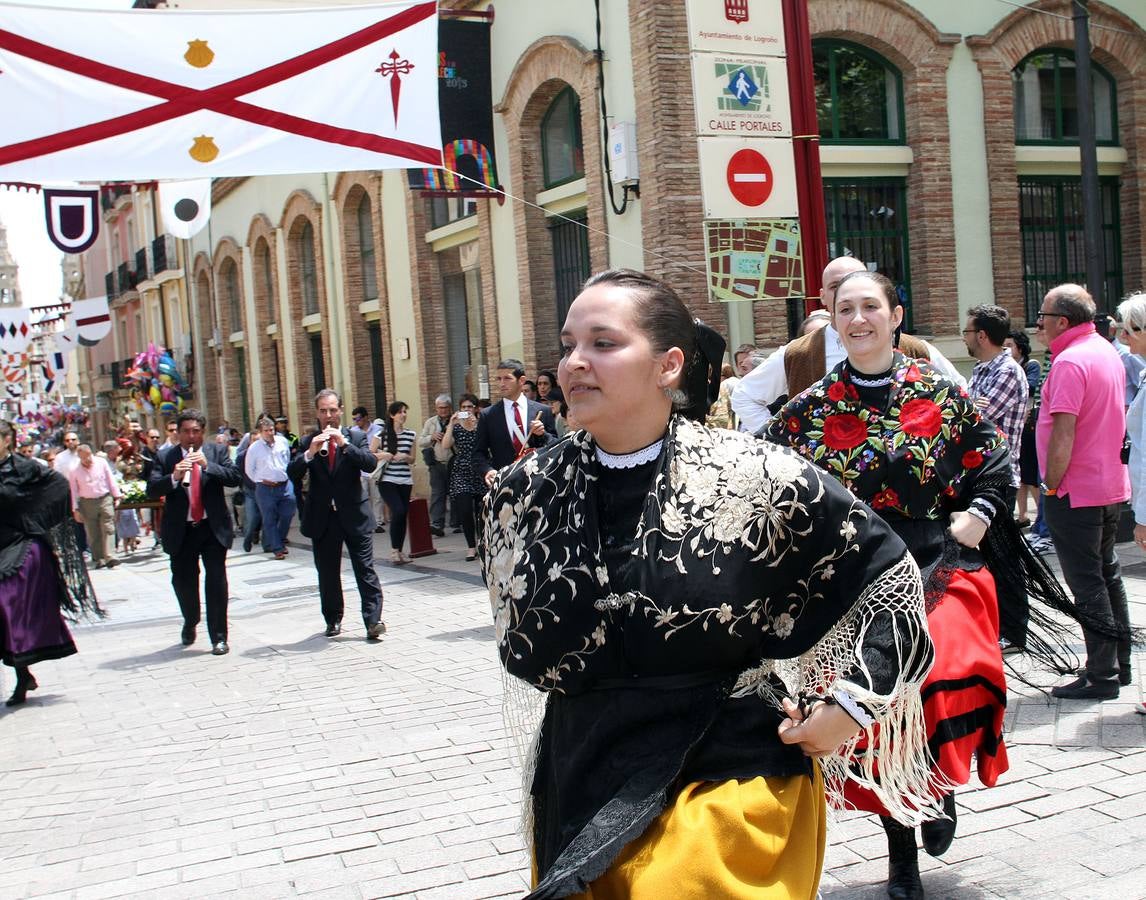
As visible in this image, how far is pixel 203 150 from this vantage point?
7.60 metres

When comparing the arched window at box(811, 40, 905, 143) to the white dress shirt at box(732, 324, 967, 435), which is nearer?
the white dress shirt at box(732, 324, 967, 435)

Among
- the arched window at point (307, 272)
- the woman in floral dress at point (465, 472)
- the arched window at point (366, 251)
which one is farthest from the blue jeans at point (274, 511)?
the arched window at point (307, 272)

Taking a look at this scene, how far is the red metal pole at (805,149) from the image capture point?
8.62m

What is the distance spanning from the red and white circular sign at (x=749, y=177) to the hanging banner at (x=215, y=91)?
2.38m

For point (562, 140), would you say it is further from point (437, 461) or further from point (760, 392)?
point (760, 392)

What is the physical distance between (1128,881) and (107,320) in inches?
836

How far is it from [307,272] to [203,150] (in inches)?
780

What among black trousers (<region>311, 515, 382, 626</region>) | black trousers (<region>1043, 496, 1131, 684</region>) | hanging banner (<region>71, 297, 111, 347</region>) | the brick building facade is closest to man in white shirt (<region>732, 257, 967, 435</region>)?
black trousers (<region>1043, 496, 1131, 684</region>)

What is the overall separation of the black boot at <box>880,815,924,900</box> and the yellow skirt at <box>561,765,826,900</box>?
152 cm

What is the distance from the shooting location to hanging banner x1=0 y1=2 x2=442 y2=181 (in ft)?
23.3

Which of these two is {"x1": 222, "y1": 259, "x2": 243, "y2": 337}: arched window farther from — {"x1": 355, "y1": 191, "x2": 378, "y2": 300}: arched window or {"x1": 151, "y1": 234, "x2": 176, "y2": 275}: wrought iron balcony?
{"x1": 355, "y1": 191, "x2": 378, "y2": 300}: arched window

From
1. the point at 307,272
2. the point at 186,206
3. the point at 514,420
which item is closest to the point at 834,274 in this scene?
the point at 514,420

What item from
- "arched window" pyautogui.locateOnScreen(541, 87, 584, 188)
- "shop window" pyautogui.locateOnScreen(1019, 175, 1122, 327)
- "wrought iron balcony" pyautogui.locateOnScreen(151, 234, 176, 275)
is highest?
"wrought iron balcony" pyautogui.locateOnScreen(151, 234, 176, 275)

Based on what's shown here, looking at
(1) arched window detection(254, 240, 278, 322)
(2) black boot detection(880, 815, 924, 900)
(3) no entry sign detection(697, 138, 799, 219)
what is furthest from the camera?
(1) arched window detection(254, 240, 278, 322)
